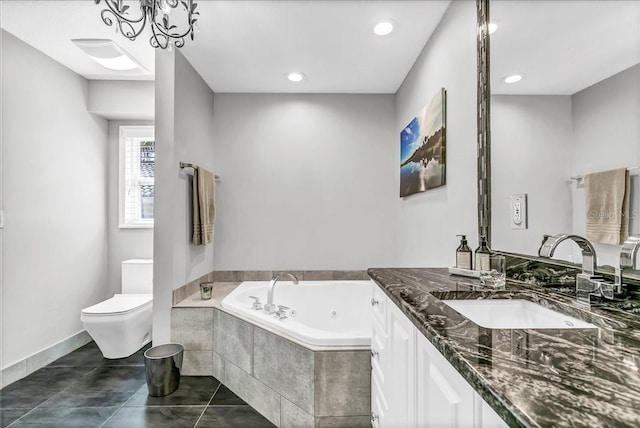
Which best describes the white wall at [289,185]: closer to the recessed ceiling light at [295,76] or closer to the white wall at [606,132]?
the recessed ceiling light at [295,76]

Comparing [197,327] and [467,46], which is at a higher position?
[467,46]

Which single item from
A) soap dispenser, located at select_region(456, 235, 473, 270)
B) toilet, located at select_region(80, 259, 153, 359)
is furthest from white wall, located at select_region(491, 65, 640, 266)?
toilet, located at select_region(80, 259, 153, 359)

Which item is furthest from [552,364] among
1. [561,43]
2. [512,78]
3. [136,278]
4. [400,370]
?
[136,278]

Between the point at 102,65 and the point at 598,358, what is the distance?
353 cm

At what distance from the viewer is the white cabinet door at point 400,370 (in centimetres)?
98

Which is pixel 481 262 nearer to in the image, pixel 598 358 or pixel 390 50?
pixel 598 358

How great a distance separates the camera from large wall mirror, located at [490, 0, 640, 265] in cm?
90

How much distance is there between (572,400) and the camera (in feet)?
1.47

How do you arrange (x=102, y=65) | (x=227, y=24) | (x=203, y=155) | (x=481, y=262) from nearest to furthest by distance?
(x=481, y=262)
(x=227, y=24)
(x=102, y=65)
(x=203, y=155)

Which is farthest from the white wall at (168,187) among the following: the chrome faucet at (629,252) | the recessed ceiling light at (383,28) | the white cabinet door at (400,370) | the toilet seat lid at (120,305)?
the chrome faucet at (629,252)

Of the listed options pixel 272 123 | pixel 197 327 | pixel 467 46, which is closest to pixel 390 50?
pixel 467 46

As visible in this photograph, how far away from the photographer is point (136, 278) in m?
3.08

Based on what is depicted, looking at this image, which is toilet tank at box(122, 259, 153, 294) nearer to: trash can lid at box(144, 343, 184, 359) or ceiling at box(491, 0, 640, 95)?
trash can lid at box(144, 343, 184, 359)

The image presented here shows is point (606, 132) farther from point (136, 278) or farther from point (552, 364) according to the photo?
point (136, 278)
